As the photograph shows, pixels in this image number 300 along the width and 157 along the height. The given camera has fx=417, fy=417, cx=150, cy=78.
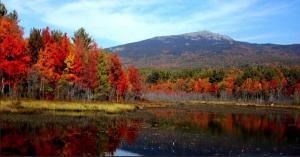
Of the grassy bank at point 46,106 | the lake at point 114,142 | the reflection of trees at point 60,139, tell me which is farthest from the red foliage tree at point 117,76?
the reflection of trees at point 60,139

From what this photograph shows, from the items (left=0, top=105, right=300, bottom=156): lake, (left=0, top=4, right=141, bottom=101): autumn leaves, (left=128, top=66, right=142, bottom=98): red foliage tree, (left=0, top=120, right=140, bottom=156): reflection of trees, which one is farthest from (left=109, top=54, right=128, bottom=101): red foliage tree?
(left=0, top=120, right=140, bottom=156): reflection of trees

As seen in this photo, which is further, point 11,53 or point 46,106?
point 11,53

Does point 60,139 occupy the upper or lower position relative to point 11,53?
lower

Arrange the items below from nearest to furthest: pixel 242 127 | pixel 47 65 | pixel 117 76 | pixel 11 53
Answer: pixel 242 127
pixel 11 53
pixel 47 65
pixel 117 76

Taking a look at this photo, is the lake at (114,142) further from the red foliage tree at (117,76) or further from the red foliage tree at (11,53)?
the red foliage tree at (117,76)

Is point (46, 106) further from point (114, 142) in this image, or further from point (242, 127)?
point (114, 142)

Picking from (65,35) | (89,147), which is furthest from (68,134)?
(65,35)

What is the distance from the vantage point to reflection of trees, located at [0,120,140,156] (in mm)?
29422

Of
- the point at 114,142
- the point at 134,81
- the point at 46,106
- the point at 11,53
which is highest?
the point at 11,53

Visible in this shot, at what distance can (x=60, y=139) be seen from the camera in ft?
118

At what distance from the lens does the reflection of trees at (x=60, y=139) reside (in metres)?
29.4

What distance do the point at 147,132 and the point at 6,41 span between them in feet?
121

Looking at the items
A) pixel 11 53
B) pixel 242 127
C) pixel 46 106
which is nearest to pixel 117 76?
pixel 11 53

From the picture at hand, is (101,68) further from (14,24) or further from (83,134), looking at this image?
(83,134)
